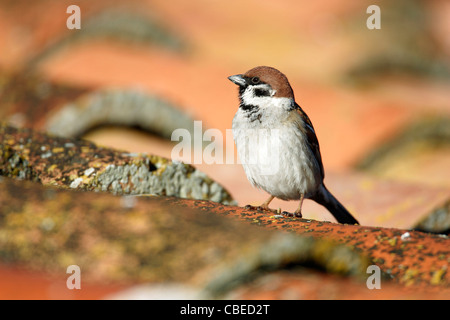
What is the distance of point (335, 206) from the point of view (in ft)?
17.3

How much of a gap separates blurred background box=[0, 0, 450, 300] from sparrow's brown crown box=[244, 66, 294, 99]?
1.31 metres

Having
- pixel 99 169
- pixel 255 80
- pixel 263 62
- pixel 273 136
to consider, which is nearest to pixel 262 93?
pixel 255 80

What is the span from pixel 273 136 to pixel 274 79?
1.39 ft

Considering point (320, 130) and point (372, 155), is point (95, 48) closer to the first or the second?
point (320, 130)

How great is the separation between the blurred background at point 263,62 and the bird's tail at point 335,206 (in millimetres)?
262

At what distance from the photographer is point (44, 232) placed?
2.84 metres

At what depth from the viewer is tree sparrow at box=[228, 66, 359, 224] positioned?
15.6ft

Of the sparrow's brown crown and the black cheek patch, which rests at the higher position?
the sparrow's brown crown

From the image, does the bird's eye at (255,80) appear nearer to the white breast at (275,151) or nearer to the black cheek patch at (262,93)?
the black cheek patch at (262,93)

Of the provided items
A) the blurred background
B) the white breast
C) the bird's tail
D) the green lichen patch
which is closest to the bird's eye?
the white breast

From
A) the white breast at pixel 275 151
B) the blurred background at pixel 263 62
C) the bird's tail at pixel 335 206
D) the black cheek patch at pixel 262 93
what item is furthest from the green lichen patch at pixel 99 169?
the blurred background at pixel 263 62

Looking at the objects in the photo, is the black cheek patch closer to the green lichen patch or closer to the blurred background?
the green lichen patch

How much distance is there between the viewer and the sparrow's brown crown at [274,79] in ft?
15.7
